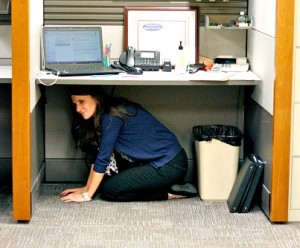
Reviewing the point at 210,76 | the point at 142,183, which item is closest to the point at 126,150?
the point at 142,183

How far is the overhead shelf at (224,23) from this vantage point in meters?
4.35

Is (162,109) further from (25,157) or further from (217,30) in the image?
(25,157)

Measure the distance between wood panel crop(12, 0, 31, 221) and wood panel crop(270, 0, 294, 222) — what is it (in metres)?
1.21

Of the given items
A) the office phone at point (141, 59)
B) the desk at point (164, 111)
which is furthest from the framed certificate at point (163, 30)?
the desk at point (164, 111)

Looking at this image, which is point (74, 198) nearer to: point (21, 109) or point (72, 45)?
point (21, 109)

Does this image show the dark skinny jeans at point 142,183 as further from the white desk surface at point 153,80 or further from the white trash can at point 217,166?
the white desk surface at point 153,80

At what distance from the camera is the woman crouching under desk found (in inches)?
166

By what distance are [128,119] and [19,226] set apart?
86cm

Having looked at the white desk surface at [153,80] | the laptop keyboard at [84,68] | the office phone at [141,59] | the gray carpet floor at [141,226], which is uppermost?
the office phone at [141,59]

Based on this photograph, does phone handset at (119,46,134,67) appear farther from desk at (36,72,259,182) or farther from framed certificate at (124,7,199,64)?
desk at (36,72,259,182)

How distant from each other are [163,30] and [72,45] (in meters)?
0.54

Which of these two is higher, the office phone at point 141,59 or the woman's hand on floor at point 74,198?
the office phone at point 141,59

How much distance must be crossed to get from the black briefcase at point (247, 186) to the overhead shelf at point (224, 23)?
767mm

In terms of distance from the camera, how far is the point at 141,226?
3.87m
